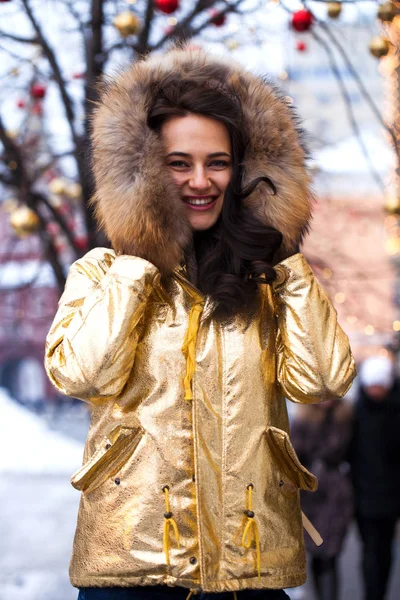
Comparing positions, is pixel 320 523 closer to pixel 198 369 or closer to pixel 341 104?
pixel 198 369

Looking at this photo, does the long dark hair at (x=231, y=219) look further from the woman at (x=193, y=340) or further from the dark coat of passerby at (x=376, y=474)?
the dark coat of passerby at (x=376, y=474)

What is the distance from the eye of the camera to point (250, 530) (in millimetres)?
2598

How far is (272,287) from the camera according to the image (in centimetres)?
284

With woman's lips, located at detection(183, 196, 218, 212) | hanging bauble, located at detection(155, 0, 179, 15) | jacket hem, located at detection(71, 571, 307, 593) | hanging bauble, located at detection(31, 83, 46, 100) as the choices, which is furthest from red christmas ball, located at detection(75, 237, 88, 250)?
jacket hem, located at detection(71, 571, 307, 593)

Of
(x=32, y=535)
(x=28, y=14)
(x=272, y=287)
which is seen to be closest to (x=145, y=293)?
(x=272, y=287)

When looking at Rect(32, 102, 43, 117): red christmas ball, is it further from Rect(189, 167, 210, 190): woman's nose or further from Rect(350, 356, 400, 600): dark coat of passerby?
Rect(189, 167, 210, 190): woman's nose

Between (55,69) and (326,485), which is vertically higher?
(55,69)

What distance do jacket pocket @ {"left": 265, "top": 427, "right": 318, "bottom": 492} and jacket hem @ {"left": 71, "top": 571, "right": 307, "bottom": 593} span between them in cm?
28

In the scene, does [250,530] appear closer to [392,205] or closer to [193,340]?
[193,340]

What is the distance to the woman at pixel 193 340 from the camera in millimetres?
2574

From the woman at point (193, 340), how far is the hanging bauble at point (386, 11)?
1586 mm

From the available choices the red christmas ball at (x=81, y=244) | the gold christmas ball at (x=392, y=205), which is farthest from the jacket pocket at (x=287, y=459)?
the gold christmas ball at (x=392, y=205)

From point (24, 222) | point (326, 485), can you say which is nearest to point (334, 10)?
point (24, 222)

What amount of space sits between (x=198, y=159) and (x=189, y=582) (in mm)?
1187
